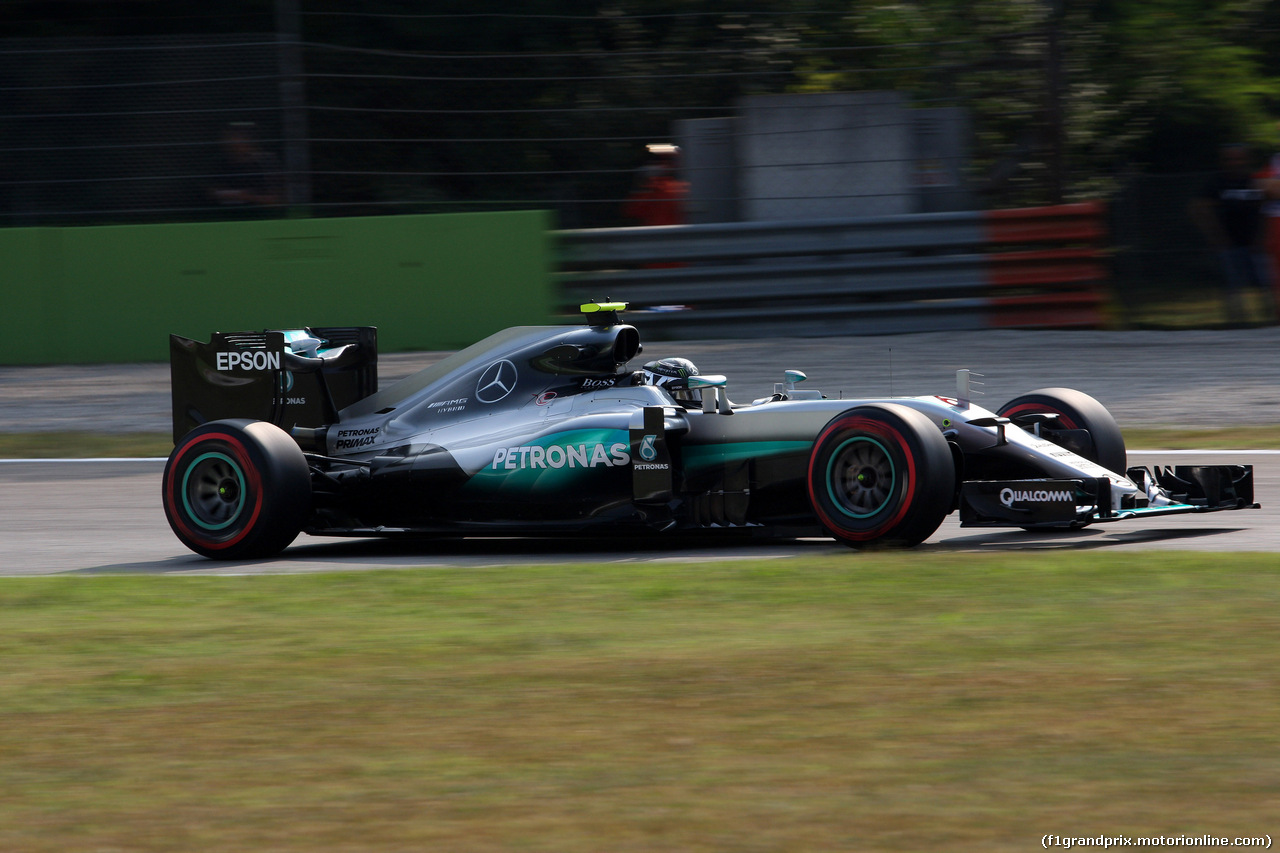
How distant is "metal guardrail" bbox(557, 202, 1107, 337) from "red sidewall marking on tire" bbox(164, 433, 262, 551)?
801cm

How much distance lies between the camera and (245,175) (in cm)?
1557

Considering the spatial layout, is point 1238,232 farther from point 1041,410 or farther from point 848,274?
point 1041,410

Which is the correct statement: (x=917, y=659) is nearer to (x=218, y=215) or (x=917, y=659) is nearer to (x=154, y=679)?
(x=154, y=679)

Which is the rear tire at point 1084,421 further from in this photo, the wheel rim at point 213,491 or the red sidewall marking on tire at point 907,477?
the wheel rim at point 213,491

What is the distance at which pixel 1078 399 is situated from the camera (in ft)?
26.1

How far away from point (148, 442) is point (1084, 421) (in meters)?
7.47

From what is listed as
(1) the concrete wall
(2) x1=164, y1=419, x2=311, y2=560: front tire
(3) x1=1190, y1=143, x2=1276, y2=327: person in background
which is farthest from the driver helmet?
(3) x1=1190, y1=143, x2=1276, y2=327: person in background

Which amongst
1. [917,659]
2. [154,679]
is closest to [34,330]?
[154,679]

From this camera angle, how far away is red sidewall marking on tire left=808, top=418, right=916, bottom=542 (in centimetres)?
679

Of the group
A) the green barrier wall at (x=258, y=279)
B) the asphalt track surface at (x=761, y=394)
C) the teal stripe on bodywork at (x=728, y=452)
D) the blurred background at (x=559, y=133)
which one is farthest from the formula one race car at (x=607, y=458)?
the green barrier wall at (x=258, y=279)

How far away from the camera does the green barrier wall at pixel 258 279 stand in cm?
1576

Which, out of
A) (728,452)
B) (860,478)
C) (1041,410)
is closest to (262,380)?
(728,452)

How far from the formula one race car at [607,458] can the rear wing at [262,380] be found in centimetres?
1

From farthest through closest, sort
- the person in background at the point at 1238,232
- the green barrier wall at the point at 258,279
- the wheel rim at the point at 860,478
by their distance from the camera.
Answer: the green barrier wall at the point at 258,279 < the person in background at the point at 1238,232 < the wheel rim at the point at 860,478
